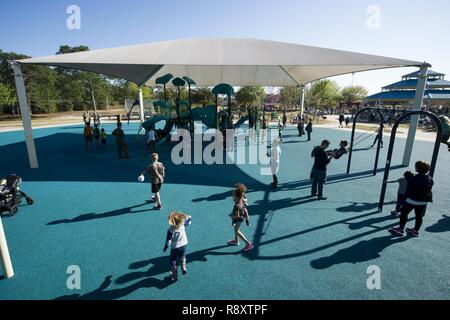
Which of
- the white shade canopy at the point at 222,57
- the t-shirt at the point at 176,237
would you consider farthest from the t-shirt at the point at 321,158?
the t-shirt at the point at 176,237

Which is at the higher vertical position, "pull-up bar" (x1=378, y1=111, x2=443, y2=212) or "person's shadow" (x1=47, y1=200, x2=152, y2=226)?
"pull-up bar" (x1=378, y1=111, x2=443, y2=212)

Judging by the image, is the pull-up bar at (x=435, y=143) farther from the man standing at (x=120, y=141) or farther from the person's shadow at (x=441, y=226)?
the man standing at (x=120, y=141)

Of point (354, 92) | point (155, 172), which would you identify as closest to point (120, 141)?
point (155, 172)

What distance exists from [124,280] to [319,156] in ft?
19.2

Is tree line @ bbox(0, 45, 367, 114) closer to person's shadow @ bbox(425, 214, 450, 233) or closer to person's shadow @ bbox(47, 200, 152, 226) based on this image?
person's shadow @ bbox(47, 200, 152, 226)

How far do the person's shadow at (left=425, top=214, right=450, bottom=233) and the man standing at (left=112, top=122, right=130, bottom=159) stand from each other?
12234 millimetres

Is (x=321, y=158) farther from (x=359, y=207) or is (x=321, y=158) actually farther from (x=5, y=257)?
(x=5, y=257)

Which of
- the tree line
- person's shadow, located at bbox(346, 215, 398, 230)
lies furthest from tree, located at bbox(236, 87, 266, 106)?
person's shadow, located at bbox(346, 215, 398, 230)

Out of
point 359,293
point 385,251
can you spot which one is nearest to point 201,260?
point 359,293

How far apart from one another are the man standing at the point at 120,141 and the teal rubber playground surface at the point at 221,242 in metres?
2.85

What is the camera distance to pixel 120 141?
41.8 feet

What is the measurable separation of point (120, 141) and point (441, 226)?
12858mm

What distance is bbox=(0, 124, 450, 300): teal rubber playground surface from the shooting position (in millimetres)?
4234

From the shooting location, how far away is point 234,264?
15.9 ft
